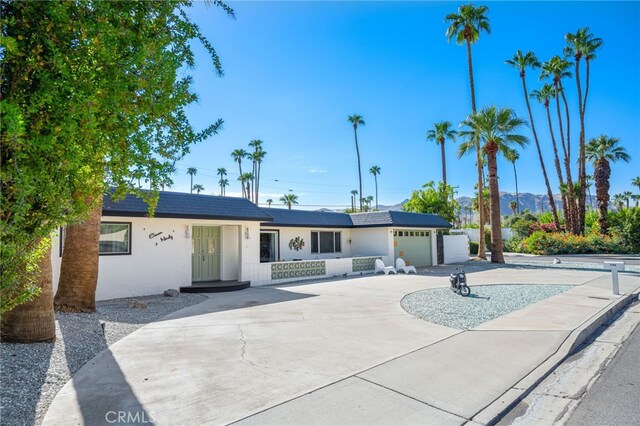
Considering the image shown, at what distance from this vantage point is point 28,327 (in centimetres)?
627

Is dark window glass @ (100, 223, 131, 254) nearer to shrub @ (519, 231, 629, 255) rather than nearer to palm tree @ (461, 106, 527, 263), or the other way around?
palm tree @ (461, 106, 527, 263)

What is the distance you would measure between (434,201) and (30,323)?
104ft

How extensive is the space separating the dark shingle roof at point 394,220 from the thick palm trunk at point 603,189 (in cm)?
1966

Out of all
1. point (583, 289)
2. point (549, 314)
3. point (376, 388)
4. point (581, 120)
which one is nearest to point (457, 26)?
point (581, 120)

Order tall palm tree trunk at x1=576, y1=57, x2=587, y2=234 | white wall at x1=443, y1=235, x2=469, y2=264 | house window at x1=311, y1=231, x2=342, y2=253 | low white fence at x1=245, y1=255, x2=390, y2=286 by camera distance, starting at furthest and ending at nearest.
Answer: tall palm tree trunk at x1=576, y1=57, x2=587, y2=234
white wall at x1=443, y1=235, x2=469, y2=264
house window at x1=311, y1=231, x2=342, y2=253
low white fence at x1=245, y1=255, x2=390, y2=286

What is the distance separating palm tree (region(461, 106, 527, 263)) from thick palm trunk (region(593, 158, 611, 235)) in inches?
653

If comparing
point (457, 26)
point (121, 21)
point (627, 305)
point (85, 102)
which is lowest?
point (627, 305)

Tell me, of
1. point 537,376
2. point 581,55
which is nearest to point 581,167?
point 581,55

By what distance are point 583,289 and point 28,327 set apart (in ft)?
48.8

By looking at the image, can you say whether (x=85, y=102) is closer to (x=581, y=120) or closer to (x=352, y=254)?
(x=352, y=254)

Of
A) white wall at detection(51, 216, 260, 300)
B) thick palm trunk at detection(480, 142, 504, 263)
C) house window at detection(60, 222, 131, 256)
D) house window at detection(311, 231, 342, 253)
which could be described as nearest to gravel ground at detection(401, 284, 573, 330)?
white wall at detection(51, 216, 260, 300)

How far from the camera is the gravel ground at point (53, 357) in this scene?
402 cm

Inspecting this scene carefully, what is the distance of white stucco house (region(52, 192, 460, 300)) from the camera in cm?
1244

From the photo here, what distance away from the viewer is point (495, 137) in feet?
78.4
